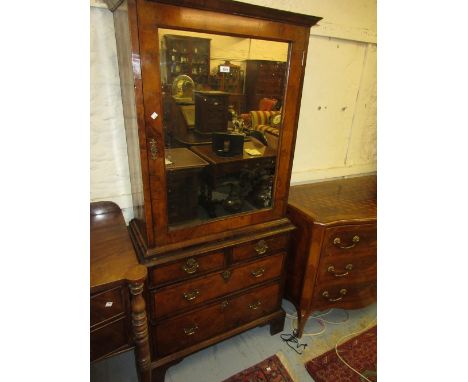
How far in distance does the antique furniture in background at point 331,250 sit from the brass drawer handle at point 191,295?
2.41 ft

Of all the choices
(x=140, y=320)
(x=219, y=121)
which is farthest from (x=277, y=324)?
(x=219, y=121)

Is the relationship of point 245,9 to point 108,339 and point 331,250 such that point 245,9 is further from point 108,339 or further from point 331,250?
point 108,339

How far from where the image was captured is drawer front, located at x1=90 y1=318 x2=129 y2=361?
1.18m

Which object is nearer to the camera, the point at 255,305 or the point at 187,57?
the point at 187,57

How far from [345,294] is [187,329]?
112 cm

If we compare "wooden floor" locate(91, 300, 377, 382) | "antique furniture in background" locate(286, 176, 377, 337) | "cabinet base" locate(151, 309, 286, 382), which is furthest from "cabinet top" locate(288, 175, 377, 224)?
"wooden floor" locate(91, 300, 377, 382)

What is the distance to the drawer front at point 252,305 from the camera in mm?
1636

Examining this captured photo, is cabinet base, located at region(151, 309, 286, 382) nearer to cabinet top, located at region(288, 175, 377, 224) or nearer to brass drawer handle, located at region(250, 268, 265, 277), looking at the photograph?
brass drawer handle, located at region(250, 268, 265, 277)

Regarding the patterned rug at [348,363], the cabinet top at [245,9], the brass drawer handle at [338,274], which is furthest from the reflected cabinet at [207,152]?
the patterned rug at [348,363]

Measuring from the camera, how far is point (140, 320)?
3.94ft

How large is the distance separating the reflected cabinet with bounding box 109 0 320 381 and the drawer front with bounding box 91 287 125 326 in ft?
0.54

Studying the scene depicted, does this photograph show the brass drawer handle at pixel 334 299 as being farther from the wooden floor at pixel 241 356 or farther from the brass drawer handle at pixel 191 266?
the brass drawer handle at pixel 191 266
